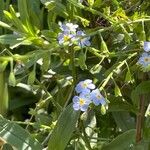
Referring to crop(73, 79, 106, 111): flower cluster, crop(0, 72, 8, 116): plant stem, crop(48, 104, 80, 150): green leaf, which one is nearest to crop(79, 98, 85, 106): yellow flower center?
crop(73, 79, 106, 111): flower cluster

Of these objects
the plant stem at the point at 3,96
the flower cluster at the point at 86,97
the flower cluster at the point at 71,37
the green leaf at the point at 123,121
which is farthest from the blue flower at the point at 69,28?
the plant stem at the point at 3,96

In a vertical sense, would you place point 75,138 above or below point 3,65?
below

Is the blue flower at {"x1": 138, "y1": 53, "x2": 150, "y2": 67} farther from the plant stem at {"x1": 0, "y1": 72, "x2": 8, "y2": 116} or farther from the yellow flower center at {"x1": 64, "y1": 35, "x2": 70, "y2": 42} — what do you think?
the plant stem at {"x1": 0, "y1": 72, "x2": 8, "y2": 116}

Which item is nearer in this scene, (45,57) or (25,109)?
(45,57)

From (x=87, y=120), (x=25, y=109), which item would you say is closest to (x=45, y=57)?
(x=87, y=120)

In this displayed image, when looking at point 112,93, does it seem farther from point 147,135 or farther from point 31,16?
point 31,16

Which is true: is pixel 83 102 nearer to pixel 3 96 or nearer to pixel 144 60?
pixel 144 60

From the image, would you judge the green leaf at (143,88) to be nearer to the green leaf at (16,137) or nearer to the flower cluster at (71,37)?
the flower cluster at (71,37)
